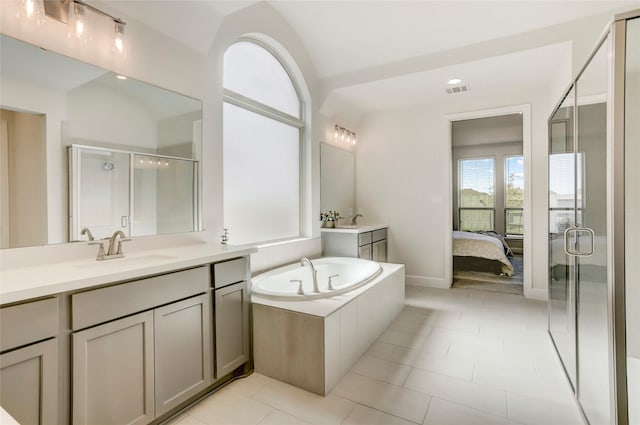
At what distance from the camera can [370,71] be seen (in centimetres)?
363

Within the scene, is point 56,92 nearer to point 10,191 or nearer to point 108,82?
point 108,82

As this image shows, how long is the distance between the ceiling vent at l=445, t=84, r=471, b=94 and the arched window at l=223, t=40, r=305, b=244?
6.21ft

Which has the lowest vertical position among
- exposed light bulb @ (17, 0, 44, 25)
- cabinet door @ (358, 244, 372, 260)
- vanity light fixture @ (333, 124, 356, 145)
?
cabinet door @ (358, 244, 372, 260)

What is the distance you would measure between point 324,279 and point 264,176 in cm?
134

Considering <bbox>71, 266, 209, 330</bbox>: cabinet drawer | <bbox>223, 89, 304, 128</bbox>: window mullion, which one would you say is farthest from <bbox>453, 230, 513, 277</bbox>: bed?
<bbox>71, 266, 209, 330</bbox>: cabinet drawer

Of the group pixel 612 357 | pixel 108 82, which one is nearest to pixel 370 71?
pixel 108 82

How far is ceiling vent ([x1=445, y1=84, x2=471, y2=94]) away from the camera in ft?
12.1

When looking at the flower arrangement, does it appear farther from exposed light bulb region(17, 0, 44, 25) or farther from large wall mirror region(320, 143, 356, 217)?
exposed light bulb region(17, 0, 44, 25)

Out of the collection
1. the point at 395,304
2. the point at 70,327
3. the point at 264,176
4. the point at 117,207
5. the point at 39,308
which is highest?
the point at 264,176

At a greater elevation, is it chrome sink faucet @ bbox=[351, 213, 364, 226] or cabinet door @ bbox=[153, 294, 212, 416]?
chrome sink faucet @ bbox=[351, 213, 364, 226]

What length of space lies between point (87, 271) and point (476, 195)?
25.2 ft

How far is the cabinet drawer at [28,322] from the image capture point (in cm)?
109

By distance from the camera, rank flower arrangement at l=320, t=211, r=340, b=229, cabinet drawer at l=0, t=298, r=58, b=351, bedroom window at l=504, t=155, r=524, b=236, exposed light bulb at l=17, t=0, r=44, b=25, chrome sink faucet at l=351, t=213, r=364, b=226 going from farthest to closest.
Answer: bedroom window at l=504, t=155, r=524, b=236, chrome sink faucet at l=351, t=213, r=364, b=226, flower arrangement at l=320, t=211, r=340, b=229, exposed light bulb at l=17, t=0, r=44, b=25, cabinet drawer at l=0, t=298, r=58, b=351

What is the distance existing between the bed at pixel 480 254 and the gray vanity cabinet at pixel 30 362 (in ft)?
16.2
